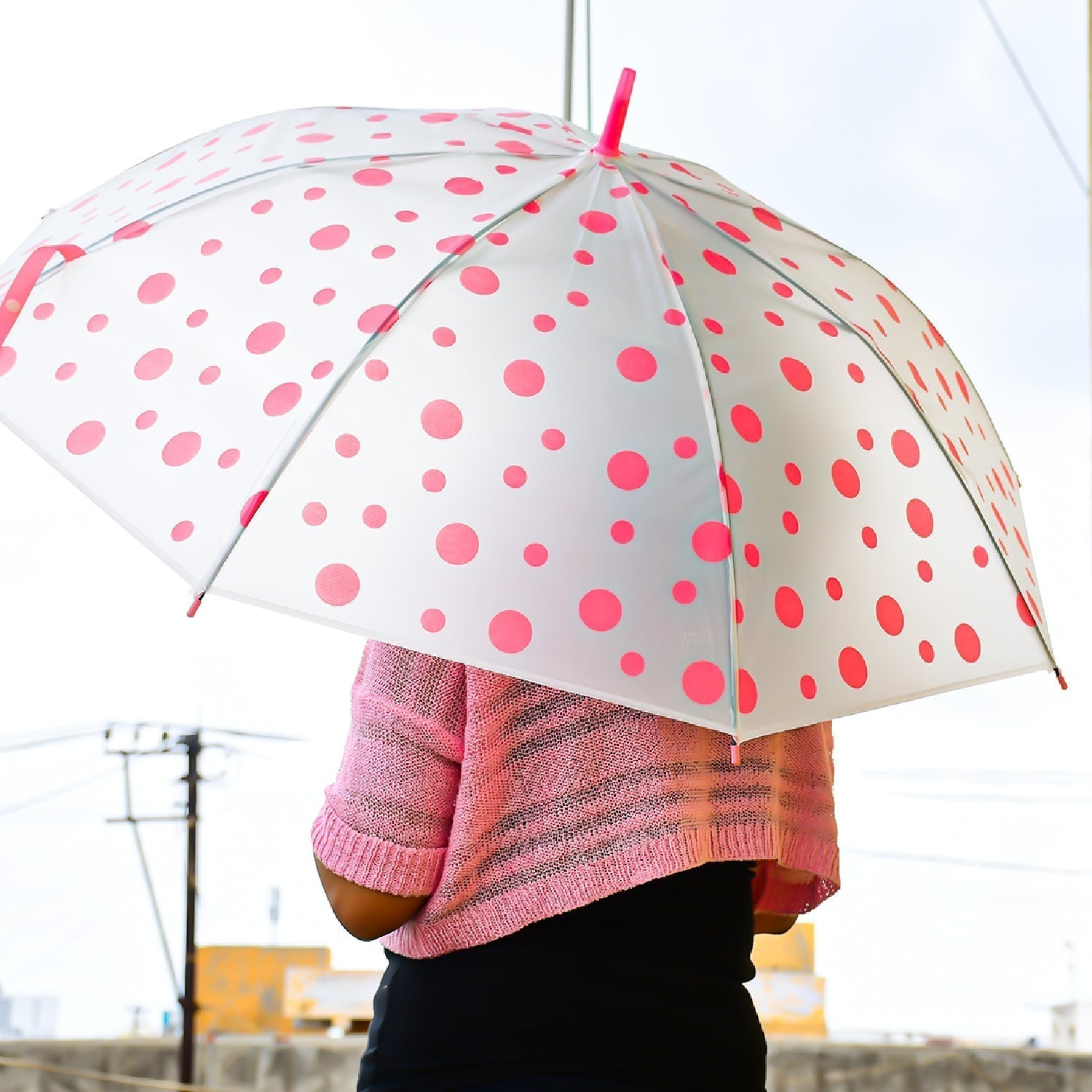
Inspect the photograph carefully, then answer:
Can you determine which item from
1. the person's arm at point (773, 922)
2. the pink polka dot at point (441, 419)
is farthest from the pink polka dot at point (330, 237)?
the person's arm at point (773, 922)

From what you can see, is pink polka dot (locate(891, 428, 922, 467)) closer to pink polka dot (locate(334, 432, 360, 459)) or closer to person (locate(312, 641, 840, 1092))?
person (locate(312, 641, 840, 1092))

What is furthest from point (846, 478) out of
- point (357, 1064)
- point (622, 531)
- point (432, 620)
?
point (357, 1064)

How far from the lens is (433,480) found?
0.58 meters

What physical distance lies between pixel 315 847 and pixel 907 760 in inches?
568

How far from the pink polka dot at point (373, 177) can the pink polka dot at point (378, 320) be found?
4.3 inches

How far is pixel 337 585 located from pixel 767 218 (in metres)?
0.43

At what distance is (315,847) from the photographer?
0.64m

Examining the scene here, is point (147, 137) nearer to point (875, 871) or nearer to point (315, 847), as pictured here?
point (315, 847)

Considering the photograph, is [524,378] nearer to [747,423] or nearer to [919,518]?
[747,423]

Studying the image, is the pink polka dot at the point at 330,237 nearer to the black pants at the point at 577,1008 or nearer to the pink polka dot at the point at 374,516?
the pink polka dot at the point at 374,516

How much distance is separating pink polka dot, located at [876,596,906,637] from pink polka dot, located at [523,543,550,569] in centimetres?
21

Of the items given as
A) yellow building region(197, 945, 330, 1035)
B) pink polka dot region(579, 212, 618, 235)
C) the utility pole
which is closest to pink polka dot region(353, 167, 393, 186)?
pink polka dot region(579, 212, 618, 235)

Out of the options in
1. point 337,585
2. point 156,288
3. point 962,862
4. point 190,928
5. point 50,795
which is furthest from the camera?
point 50,795

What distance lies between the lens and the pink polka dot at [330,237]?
65 centimetres
